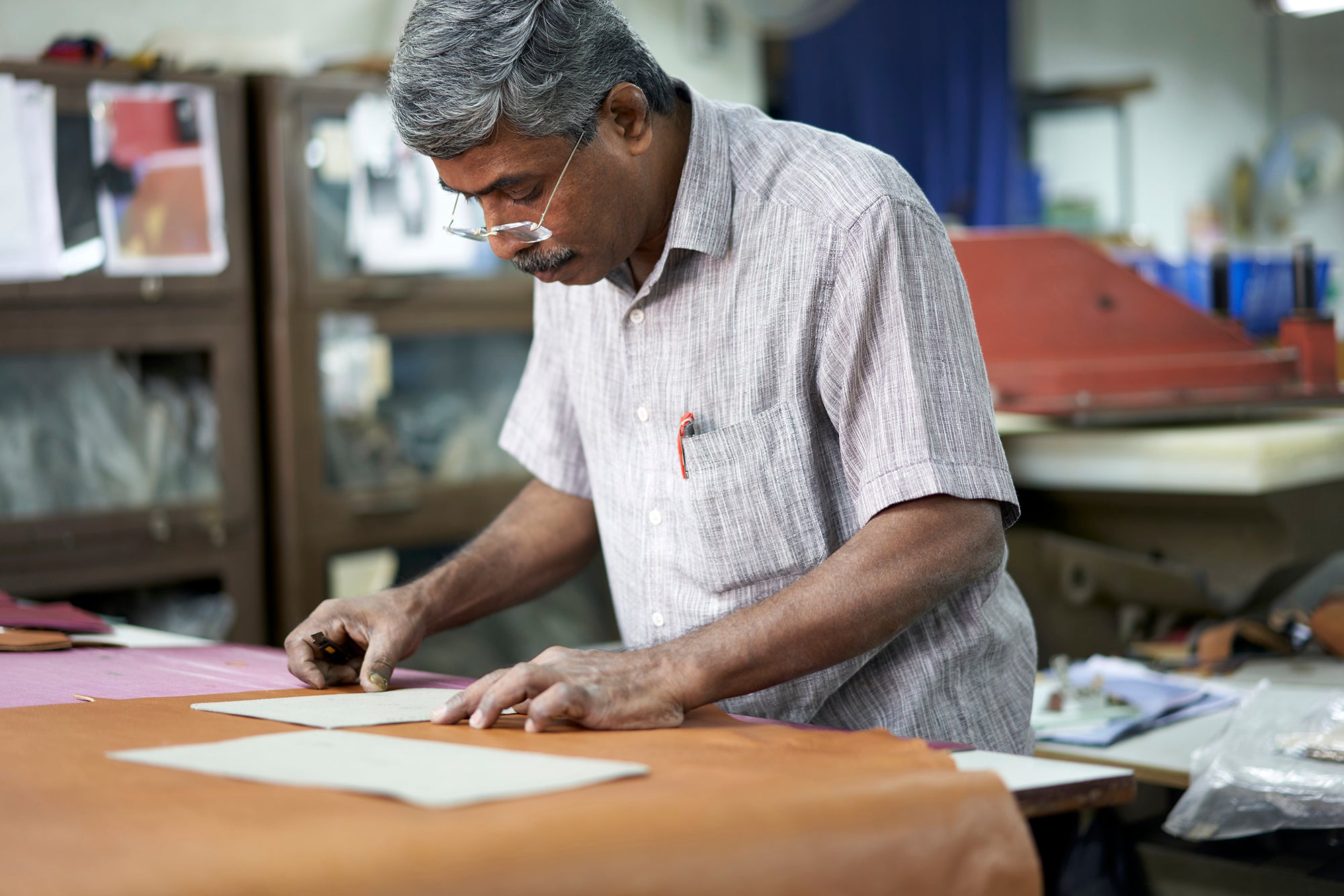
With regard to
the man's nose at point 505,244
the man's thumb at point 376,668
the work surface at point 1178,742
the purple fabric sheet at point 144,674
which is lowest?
the work surface at point 1178,742

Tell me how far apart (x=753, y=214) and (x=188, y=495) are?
229cm

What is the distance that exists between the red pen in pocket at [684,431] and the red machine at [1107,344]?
1.17 metres

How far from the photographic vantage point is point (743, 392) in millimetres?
1364

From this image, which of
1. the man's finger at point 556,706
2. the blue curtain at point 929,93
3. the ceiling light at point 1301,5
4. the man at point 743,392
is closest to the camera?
the man's finger at point 556,706

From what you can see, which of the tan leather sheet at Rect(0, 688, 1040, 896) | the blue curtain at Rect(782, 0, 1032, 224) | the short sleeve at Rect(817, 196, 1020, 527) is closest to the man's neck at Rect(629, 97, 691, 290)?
the short sleeve at Rect(817, 196, 1020, 527)

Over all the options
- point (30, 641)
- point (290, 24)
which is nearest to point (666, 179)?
point (30, 641)

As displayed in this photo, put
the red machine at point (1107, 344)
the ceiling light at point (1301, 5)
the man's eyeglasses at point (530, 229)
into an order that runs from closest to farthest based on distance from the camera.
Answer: the man's eyeglasses at point (530, 229)
the red machine at point (1107, 344)
the ceiling light at point (1301, 5)

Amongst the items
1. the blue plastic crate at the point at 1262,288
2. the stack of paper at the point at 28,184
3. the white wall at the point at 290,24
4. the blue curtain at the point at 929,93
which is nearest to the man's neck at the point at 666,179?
the blue plastic crate at the point at 1262,288

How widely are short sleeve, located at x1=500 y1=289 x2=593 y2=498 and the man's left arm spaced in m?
0.54

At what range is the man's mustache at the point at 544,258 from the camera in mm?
1360

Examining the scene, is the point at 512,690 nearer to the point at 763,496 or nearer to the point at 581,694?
the point at 581,694

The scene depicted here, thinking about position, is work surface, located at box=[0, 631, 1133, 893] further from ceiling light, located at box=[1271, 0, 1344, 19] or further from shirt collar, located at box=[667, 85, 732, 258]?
ceiling light, located at box=[1271, 0, 1344, 19]

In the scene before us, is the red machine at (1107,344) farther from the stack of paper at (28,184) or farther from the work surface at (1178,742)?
the stack of paper at (28,184)

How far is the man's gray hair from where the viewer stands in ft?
4.12
